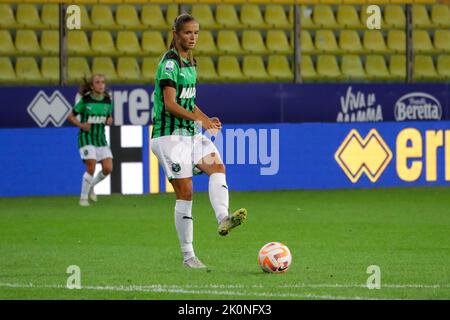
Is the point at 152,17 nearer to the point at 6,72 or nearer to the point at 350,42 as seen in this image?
the point at 6,72

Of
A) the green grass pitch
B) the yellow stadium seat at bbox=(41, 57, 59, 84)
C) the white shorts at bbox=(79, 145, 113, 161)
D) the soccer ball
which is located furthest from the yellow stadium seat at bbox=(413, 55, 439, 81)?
the soccer ball

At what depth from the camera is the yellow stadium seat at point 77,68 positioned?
20.2 meters

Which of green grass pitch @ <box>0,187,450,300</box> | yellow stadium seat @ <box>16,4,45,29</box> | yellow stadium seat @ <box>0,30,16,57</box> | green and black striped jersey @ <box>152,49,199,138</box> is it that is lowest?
green grass pitch @ <box>0,187,450,300</box>

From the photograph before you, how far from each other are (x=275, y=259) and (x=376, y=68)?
1354 cm

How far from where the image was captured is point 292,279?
8883 millimetres

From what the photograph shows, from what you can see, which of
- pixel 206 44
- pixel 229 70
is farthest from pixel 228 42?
pixel 229 70

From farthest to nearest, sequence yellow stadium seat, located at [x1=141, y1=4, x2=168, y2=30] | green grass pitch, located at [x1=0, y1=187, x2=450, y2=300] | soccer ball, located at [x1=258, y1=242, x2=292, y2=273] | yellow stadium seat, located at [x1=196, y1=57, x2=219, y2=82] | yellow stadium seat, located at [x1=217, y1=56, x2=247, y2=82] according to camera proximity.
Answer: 1. yellow stadium seat, located at [x1=217, y1=56, x2=247, y2=82]
2. yellow stadium seat, located at [x1=141, y1=4, x2=168, y2=30]
3. yellow stadium seat, located at [x1=196, y1=57, x2=219, y2=82]
4. soccer ball, located at [x1=258, y1=242, x2=292, y2=273]
5. green grass pitch, located at [x1=0, y1=187, x2=450, y2=300]

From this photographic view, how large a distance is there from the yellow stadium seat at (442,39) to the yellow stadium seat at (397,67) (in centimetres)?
78

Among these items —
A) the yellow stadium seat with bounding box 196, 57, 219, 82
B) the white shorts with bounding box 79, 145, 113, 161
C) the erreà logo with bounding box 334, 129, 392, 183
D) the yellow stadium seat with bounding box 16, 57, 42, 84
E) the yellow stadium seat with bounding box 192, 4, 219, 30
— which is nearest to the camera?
the white shorts with bounding box 79, 145, 113, 161

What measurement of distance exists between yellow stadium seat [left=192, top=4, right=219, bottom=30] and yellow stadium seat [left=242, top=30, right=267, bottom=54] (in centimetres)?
60

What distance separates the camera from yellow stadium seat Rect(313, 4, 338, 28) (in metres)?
22.0

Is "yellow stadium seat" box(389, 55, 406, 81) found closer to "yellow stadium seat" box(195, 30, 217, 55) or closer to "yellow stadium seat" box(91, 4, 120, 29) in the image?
"yellow stadium seat" box(195, 30, 217, 55)

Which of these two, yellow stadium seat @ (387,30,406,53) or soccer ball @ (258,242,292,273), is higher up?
yellow stadium seat @ (387,30,406,53)
